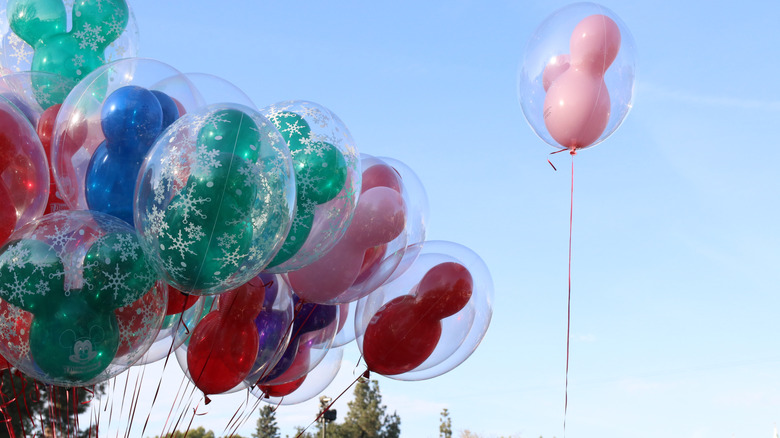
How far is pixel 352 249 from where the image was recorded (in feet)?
13.0

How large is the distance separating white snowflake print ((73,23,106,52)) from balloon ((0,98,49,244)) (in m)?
0.85

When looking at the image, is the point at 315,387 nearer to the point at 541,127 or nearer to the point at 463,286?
the point at 463,286

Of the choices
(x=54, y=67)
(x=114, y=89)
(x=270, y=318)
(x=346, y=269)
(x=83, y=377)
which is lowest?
(x=83, y=377)

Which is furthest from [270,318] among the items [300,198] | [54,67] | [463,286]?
[54,67]

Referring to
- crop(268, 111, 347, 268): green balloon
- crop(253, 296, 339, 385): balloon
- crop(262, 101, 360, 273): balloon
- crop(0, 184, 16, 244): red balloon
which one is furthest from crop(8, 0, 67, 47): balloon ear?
crop(253, 296, 339, 385): balloon

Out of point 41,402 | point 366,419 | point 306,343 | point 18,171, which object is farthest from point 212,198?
point 366,419

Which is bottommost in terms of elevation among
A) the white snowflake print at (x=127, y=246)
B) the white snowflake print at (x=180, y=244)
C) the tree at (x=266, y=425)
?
the white snowflake print at (x=180, y=244)

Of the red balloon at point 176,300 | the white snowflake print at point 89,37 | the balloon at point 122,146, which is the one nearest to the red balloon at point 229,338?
the red balloon at point 176,300

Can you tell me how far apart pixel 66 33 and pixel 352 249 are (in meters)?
2.11

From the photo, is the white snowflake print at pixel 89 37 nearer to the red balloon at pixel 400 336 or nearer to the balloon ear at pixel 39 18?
the balloon ear at pixel 39 18

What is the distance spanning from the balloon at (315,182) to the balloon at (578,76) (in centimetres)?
136

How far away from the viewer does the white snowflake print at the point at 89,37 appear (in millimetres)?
A: 4266

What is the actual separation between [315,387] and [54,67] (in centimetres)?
265

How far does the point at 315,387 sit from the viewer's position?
17.0 feet
